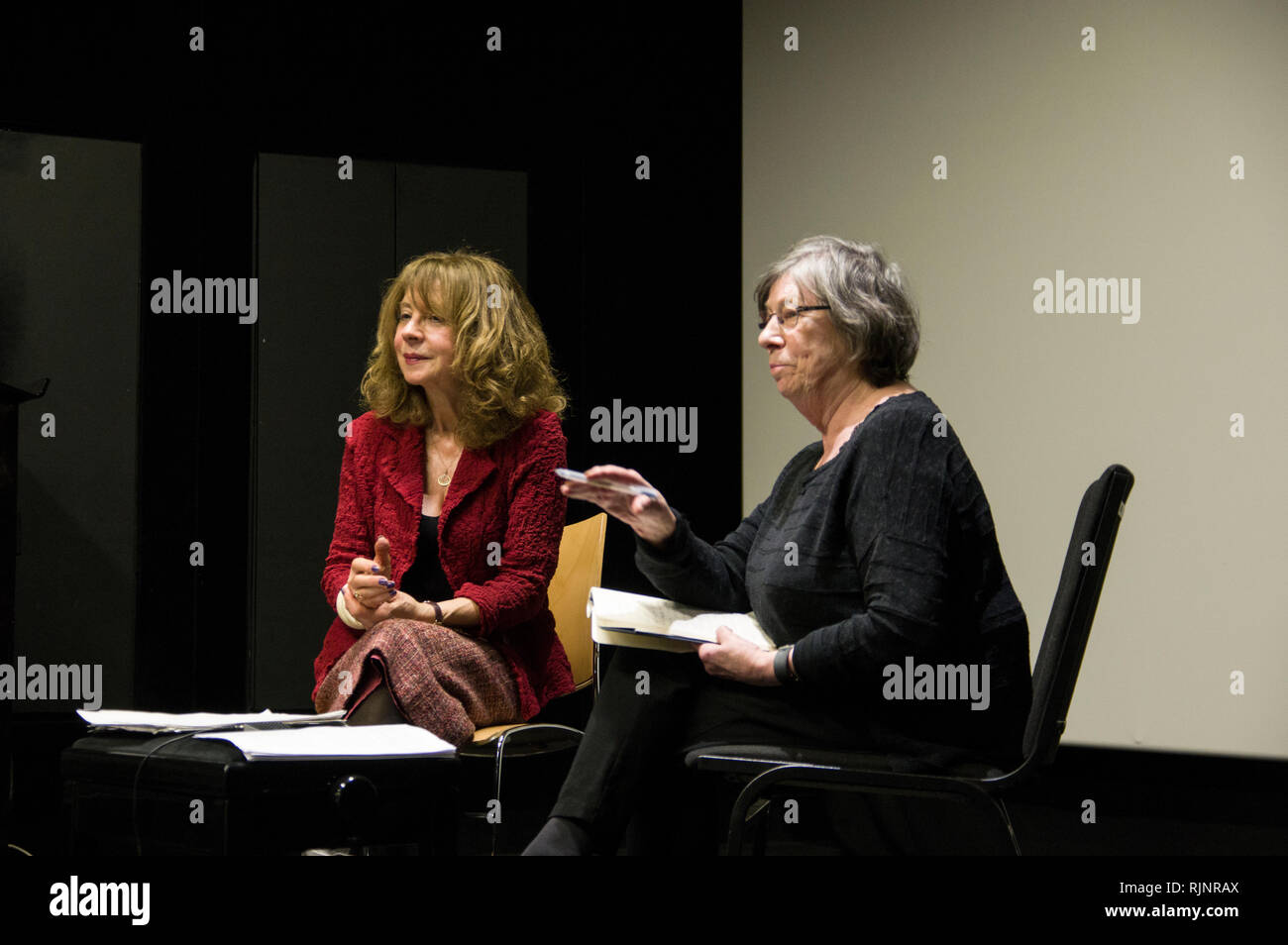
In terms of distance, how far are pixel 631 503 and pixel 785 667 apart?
1.17ft

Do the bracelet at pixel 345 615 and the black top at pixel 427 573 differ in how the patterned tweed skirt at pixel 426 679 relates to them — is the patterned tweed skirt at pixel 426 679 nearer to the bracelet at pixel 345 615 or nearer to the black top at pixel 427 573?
the bracelet at pixel 345 615

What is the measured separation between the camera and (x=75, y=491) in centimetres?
378

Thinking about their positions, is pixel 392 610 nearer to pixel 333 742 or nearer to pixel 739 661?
pixel 333 742

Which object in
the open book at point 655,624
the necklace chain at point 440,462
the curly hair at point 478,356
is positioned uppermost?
the curly hair at point 478,356

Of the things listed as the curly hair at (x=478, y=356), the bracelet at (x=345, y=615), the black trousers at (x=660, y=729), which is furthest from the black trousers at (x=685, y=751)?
the curly hair at (x=478, y=356)

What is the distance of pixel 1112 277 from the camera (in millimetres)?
3908

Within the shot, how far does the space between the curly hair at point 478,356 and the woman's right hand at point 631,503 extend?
0.71m

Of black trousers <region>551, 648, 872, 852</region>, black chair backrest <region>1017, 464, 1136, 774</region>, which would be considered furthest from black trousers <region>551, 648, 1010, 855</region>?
black chair backrest <region>1017, 464, 1136, 774</region>

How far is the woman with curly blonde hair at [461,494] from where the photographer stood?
2.48 m

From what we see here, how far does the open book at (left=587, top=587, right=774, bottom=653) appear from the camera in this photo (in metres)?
1.94

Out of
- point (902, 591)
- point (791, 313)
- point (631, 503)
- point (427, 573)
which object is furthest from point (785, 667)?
point (427, 573)

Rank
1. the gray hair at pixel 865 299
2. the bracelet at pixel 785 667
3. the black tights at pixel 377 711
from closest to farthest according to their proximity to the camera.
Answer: the bracelet at pixel 785 667
the gray hair at pixel 865 299
the black tights at pixel 377 711
